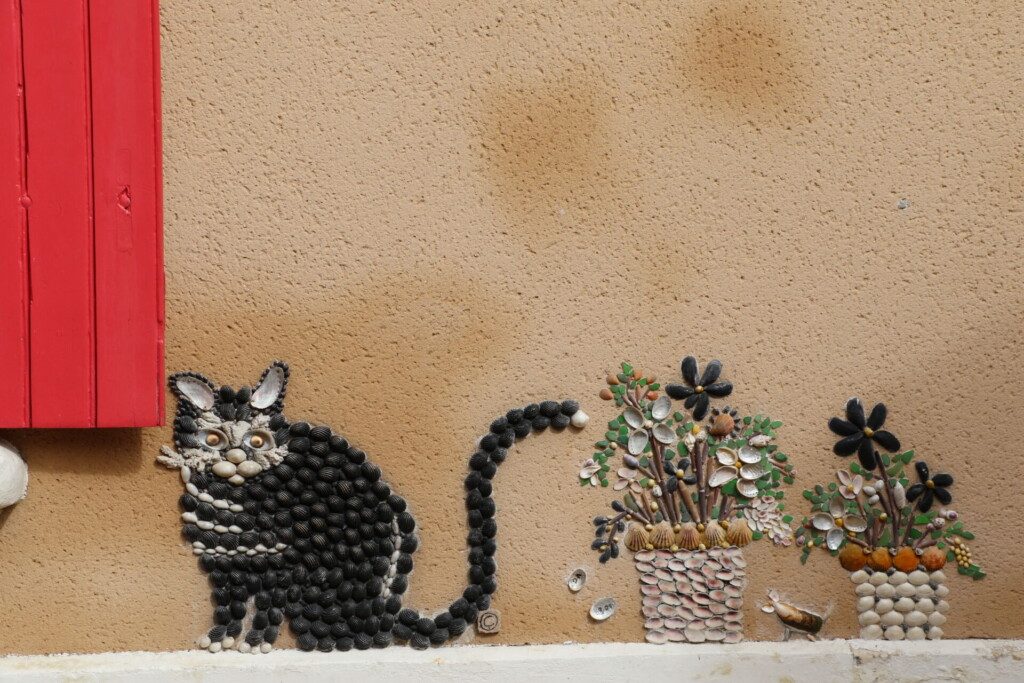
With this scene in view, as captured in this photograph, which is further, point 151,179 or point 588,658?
point 588,658

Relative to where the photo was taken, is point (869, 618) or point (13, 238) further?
point (869, 618)

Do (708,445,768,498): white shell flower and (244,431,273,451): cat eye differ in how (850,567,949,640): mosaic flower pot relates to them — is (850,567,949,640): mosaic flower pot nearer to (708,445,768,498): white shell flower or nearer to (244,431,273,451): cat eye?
(708,445,768,498): white shell flower

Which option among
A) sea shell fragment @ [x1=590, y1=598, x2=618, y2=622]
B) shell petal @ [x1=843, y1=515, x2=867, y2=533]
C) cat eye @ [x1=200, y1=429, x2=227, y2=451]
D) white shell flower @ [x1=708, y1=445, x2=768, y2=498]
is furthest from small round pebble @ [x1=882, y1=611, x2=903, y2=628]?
cat eye @ [x1=200, y1=429, x2=227, y2=451]

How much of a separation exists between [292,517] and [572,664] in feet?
2.46

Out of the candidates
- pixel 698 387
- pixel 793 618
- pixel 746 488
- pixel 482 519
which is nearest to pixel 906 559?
pixel 793 618

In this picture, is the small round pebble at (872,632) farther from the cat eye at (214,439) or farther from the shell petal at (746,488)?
the cat eye at (214,439)

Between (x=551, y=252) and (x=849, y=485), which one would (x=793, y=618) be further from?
(x=551, y=252)

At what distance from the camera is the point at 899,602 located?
6.72 feet

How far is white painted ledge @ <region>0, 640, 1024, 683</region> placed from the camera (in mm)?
1960

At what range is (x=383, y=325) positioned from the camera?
199 centimetres

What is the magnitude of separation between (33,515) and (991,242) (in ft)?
7.74

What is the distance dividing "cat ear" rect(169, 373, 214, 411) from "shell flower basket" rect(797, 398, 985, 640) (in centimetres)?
144

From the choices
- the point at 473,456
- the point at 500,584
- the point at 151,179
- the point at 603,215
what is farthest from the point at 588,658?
the point at 151,179

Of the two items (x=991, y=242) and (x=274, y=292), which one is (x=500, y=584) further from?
(x=991, y=242)
